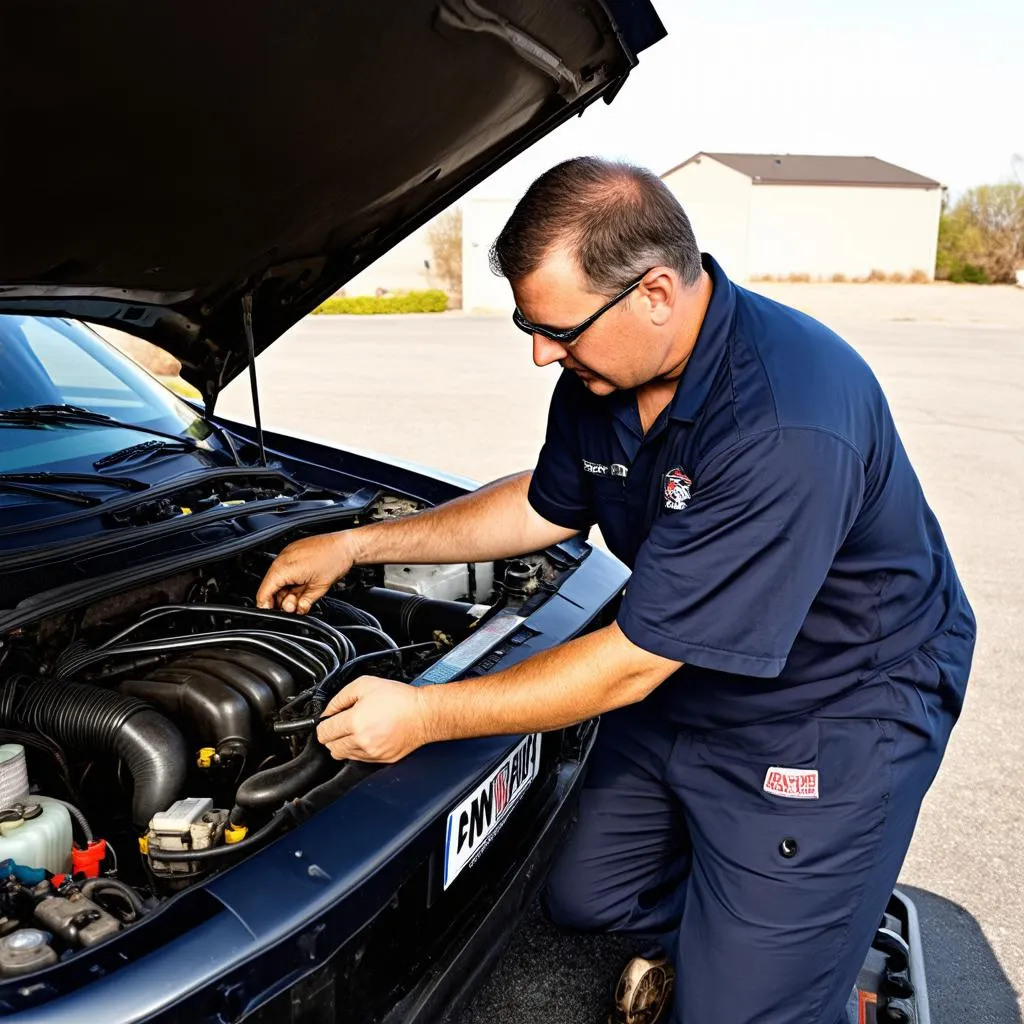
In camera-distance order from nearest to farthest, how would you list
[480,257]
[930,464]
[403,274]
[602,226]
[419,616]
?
[602,226], [419,616], [930,464], [480,257], [403,274]

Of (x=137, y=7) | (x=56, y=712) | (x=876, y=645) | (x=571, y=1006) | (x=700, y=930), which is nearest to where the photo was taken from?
(x=137, y=7)

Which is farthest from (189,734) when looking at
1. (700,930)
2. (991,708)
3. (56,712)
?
(991,708)

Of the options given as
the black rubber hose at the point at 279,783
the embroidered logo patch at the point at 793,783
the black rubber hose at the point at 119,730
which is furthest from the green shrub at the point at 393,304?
the black rubber hose at the point at 279,783

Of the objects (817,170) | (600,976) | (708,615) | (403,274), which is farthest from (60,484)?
(817,170)

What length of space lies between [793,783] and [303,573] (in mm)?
1120

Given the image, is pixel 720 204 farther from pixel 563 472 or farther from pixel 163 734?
pixel 163 734

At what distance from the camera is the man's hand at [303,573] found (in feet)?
7.14

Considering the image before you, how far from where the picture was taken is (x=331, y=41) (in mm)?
1572

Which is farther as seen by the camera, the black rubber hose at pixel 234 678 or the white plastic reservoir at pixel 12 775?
the black rubber hose at pixel 234 678

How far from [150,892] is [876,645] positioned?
137cm

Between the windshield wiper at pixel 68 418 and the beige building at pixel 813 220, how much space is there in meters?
35.5

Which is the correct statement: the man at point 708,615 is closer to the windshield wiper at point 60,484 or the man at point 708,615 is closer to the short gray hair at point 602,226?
the short gray hair at point 602,226

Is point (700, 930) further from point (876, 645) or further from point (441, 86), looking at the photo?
point (441, 86)

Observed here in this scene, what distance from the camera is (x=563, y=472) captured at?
90.2 inches
